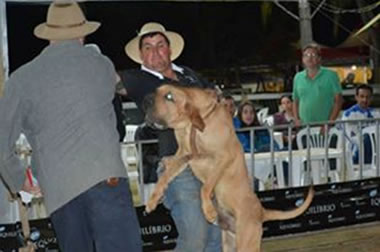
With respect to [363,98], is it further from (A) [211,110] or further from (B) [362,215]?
(A) [211,110]

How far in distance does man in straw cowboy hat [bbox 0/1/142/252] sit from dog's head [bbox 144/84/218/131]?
0.61 feet

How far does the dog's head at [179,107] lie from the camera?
314 centimetres

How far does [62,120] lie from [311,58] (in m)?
4.60

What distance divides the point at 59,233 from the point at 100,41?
8.34 metres

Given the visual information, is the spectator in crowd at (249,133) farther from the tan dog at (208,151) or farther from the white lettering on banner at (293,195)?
the tan dog at (208,151)

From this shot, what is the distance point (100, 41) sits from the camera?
1123 cm

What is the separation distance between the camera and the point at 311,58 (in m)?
7.24

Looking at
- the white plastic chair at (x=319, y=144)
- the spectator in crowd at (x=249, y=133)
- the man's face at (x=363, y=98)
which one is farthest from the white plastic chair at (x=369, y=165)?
the spectator in crowd at (x=249, y=133)

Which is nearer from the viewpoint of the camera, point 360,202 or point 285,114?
point 360,202

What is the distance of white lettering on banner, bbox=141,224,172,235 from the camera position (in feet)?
18.3

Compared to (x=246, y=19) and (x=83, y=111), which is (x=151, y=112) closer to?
(x=83, y=111)

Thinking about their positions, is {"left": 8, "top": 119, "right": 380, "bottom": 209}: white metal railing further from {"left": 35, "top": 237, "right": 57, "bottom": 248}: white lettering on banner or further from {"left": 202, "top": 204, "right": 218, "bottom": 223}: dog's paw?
{"left": 202, "top": 204, "right": 218, "bottom": 223}: dog's paw

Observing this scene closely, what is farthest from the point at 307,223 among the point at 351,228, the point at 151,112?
the point at 151,112

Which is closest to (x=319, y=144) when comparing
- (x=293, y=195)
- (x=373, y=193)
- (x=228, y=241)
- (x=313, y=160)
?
(x=313, y=160)
